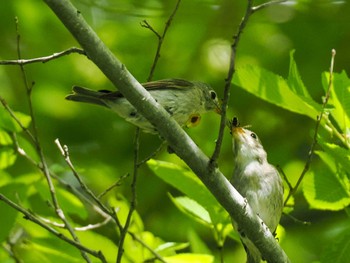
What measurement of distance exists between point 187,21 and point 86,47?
3224 millimetres

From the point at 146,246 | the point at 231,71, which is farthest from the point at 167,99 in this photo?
the point at 231,71

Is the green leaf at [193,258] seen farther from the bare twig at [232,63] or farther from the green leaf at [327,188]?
the bare twig at [232,63]

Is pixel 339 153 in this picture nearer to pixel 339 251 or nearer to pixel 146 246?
pixel 339 251

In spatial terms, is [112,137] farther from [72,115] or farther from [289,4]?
[289,4]

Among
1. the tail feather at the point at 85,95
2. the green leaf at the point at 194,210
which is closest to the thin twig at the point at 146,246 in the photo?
the green leaf at the point at 194,210

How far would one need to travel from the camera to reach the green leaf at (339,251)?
4164 mm

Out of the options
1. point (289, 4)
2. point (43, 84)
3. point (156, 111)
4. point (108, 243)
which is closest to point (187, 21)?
point (289, 4)

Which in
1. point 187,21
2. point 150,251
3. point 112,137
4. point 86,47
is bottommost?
point 112,137

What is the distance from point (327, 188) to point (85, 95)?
1539 millimetres

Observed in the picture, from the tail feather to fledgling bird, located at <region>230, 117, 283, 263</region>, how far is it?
1.21m

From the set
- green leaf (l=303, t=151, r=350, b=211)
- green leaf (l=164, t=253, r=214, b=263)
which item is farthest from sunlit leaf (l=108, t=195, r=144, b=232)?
green leaf (l=303, t=151, r=350, b=211)

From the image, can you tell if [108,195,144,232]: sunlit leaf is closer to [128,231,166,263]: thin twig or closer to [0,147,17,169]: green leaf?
[128,231,166,263]: thin twig

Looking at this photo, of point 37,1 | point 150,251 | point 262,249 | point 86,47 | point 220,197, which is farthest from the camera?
point 37,1

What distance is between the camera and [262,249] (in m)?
4.34
